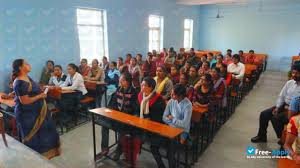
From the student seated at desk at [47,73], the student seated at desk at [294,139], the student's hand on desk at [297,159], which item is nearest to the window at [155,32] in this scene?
the student seated at desk at [47,73]

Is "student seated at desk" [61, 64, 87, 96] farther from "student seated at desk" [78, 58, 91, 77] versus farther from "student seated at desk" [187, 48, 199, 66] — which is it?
"student seated at desk" [187, 48, 199, 66]

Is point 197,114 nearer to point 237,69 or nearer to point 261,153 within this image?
point 261,153

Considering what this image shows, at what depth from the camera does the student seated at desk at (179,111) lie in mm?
2480

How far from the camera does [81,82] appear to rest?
12.8 feet

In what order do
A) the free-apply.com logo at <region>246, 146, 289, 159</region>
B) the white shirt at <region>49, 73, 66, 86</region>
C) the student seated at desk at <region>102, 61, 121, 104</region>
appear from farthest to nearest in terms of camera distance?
the student seated at desk at <region>102, 61, 121, 104</region> → the white shirt at <region>49, 73, 66, 86</region> → the free-apply.com logo at <region>246, 146, 289, 159</region>

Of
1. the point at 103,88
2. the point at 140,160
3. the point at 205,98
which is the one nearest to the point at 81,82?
the point at 103,88

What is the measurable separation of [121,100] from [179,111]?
0.81m

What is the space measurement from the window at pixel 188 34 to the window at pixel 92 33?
207 inches

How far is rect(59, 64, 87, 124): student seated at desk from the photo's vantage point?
3.83m

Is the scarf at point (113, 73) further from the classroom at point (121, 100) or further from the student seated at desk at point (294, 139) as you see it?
the student seated at desk at point (294, 139)

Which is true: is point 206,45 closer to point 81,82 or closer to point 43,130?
point 81,82

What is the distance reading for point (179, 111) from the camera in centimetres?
255

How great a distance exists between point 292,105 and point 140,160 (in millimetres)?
2063

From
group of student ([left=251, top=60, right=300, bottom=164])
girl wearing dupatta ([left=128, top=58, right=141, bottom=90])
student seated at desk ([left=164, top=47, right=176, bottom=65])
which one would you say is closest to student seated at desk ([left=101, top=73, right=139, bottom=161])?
girl wearing dupatta ([left=128, top=58, right=141, bottom=90])
